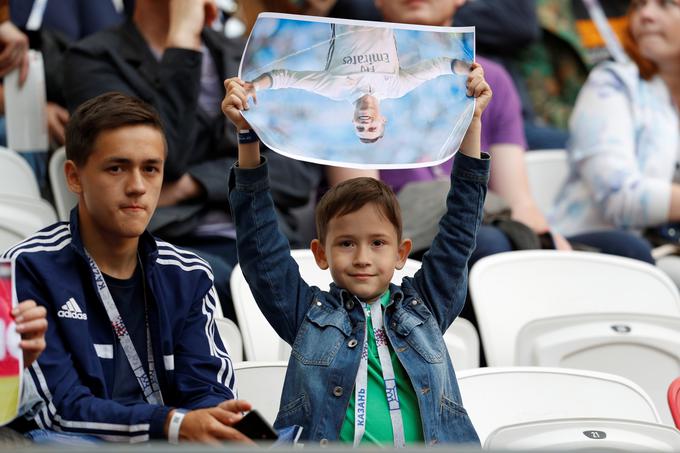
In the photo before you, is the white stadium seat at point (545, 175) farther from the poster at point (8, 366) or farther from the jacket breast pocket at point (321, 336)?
the poster at point (8, 366)

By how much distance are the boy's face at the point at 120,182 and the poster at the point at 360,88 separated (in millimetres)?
254

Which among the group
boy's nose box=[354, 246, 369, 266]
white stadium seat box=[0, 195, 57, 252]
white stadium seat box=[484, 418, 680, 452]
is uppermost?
white stadium seat box=[0, 195, 57, 252]

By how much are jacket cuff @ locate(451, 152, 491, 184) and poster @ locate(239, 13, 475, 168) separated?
Answer: 0.24ft

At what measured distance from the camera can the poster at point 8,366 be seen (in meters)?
2.13

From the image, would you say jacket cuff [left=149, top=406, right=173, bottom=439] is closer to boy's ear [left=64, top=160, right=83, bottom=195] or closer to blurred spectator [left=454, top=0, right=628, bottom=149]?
boy's ear [left=64, top=160, right=83, bottom=195]

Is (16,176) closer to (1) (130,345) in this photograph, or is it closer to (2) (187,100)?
(2) (187,100)

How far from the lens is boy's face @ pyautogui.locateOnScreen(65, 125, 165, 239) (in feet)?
8.36

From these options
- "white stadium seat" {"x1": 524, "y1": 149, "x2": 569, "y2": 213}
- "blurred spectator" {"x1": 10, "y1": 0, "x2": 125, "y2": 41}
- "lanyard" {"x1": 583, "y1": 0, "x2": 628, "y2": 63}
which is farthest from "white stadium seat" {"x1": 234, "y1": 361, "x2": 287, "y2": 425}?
"lanyard" {"x1": 583, "y1": 0, "x2": 628, "y2": 63}

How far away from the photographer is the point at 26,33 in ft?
13.7

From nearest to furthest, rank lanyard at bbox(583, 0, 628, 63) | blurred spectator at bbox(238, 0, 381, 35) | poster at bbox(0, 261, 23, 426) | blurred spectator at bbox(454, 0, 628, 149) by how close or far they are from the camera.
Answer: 1. poster at bbox(0, 261, 23, 426)
2. blurred spectator at bbox(238, 0, 381, 35)
3. blurred spectator at bbox(454, 0, 628, 149)
4. lanyard at bbox(583, 0, 628, 63)

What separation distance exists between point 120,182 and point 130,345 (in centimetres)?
33

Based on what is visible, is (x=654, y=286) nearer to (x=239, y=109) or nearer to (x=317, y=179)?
(x=317, y=179)

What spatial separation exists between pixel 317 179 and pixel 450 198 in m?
1.49

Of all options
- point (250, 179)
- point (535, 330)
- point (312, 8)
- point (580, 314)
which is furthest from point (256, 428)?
point (312, 8)
